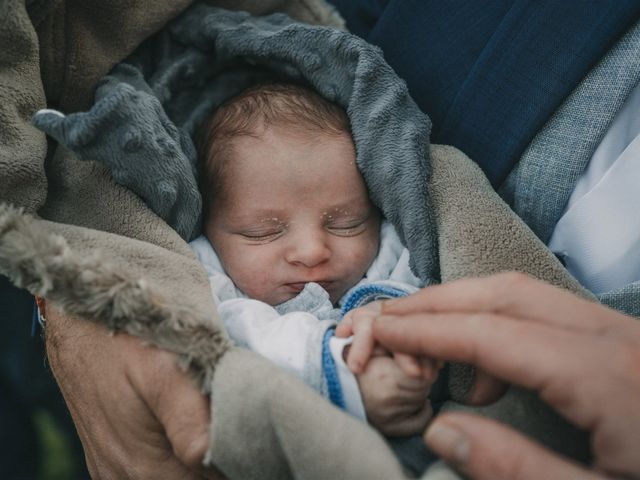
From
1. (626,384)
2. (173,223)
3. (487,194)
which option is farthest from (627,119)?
(173,223)

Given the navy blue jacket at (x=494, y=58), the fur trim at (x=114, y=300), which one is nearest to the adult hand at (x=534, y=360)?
the fur trim at (x=114, y=300)

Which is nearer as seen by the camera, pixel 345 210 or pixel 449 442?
pixel 449 442

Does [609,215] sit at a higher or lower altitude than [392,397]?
higher

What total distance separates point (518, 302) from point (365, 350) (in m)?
0.24

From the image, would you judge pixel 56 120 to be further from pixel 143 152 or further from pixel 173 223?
pixel 173 223

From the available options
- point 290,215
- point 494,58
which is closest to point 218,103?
point 290,215

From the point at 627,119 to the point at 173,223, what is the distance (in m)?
0.93

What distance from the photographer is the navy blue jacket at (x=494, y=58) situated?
4.05ft

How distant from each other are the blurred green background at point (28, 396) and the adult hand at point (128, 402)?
0.76 meters

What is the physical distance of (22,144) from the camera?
1.16m

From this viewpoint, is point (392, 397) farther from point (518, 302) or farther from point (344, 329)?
point (518, 302)

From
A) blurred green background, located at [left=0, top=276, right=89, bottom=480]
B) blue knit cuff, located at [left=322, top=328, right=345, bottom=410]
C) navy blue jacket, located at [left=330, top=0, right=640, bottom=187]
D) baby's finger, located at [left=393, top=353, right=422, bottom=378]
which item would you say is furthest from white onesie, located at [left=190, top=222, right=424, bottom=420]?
blurred green background, located at [left=0, top=276, right=89, bottom=480]

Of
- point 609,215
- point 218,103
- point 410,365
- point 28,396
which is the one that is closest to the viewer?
point 410,365

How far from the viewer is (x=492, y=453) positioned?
0.74 metres
